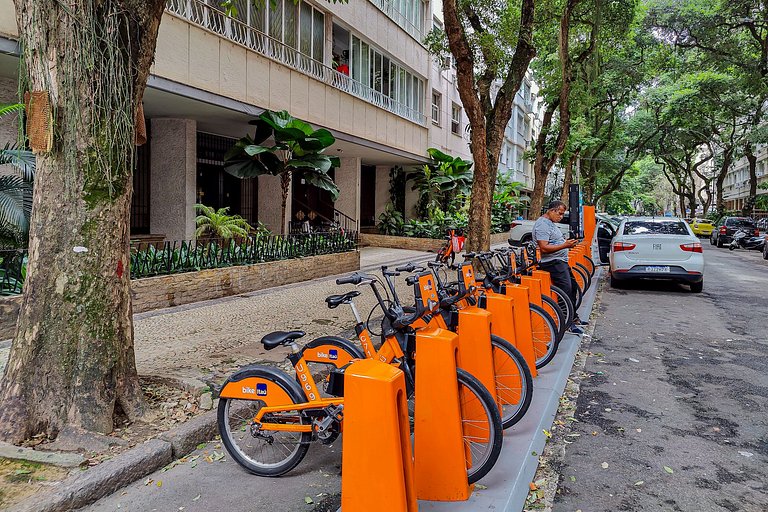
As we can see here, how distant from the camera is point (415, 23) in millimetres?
22547

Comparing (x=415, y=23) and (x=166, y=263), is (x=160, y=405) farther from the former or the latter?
(x=415, y=23)

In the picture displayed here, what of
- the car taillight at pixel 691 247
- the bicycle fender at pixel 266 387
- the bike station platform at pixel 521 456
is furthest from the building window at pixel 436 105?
the bicycle fender at pixel 266 387

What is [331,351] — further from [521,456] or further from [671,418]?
[671,418]

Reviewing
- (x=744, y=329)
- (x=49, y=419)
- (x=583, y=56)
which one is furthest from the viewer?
(x=583, y=56)

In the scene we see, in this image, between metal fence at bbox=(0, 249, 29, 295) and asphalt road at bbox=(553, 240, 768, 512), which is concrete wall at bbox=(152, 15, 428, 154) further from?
Result: asphalt road at bbox=(553, 240, 768, 512)

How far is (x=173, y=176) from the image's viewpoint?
12.7 metres

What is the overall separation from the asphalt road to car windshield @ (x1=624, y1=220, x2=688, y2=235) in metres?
2.87

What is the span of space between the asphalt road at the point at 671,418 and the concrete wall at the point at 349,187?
38.5 feet

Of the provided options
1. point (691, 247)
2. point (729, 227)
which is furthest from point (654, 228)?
point (729, 227)

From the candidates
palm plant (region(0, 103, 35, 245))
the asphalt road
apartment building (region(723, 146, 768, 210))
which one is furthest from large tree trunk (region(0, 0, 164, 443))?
apartment building (region(723, 146, 768, 210))

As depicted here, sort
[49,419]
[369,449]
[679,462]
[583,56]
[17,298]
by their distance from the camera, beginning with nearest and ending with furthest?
[369,449], [49,419], [679,462], [17,298], [583,56]

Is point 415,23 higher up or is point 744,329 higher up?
point 415,23

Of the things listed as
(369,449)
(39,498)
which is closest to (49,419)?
(39,498)

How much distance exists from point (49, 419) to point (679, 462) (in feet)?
14.4
